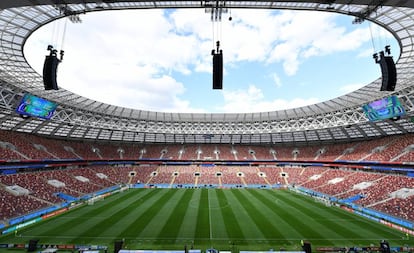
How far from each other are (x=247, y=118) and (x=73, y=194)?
37.6m

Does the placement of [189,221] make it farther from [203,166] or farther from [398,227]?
[203,166]

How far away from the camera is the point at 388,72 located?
12.4 meters

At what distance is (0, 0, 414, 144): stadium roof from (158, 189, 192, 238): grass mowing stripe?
18.9 meters

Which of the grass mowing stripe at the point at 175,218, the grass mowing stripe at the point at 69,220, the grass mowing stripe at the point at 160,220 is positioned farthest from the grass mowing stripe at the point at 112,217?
the grass mowing stripe at the point at 175,218

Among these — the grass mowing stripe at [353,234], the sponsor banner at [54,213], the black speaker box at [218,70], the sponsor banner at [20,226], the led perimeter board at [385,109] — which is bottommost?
the grass mowing stripe at [353,234]

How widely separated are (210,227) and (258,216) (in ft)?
23.3

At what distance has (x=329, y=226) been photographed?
2338cm

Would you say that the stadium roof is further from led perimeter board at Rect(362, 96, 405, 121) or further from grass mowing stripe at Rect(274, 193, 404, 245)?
grass mowing stripe at Rect(274, 193, 404, 245)

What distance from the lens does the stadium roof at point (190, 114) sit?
451 inches

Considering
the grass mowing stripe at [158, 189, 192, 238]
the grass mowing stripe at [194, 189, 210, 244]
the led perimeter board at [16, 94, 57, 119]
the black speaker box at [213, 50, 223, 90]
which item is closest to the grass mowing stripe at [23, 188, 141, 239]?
the grass mowing stripe at [158, 189, 192, 238]

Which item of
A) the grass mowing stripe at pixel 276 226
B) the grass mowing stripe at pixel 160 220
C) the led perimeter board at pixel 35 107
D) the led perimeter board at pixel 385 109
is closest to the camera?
the grass mowing stripe at pixel 276 226

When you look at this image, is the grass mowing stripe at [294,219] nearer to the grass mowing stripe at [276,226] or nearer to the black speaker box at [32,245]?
the grass mowing stripe at [276,226]

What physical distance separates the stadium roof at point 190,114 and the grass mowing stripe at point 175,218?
1888cm

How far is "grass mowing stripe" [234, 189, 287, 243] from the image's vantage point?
21062 mm
